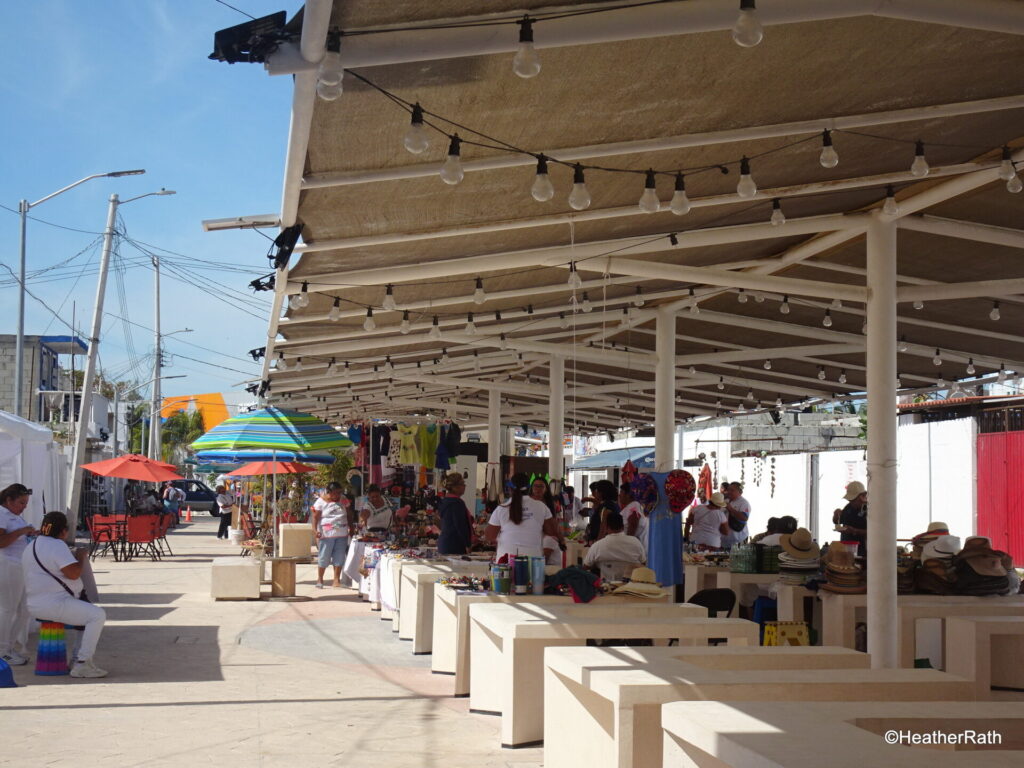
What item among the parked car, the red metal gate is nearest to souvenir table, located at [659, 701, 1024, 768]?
the red metal gate

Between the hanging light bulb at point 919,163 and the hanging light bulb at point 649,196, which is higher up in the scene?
the hanging light bulb at point 919,163

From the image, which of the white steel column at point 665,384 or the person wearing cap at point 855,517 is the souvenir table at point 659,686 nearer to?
the person wearing cap at point 855,517

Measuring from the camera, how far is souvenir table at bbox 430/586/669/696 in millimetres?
7020

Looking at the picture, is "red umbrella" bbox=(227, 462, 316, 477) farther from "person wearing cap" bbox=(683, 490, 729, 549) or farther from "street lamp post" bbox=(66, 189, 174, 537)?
"person wearing cap" bbox=(683, 490, 729, 549)

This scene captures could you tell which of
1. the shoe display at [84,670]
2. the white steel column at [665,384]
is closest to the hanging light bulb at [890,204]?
the white steel column at [665,384]

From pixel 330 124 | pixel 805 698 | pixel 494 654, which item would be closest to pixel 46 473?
pixel 494 654

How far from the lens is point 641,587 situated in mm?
6934

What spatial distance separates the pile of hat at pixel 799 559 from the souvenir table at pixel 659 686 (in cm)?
362

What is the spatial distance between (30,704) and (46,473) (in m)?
7.07

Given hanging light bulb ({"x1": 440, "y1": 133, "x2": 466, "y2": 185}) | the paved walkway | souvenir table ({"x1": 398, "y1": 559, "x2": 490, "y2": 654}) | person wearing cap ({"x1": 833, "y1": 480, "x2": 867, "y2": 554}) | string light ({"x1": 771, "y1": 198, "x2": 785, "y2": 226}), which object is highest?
string light ({"x1": 771, "y1": 198, "x2": 785, "y2": 226})

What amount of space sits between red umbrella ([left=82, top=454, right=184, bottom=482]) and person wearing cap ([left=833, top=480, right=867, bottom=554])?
12.0 meters

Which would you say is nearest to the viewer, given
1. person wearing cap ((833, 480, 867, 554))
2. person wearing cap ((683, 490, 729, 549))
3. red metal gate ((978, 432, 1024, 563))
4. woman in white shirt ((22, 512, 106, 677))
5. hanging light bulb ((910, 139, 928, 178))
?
hanging light bulb ((910, 139, 928, 178))

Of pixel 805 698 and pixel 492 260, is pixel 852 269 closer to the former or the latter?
pixel 492 260

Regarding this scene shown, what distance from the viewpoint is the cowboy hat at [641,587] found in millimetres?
6930
